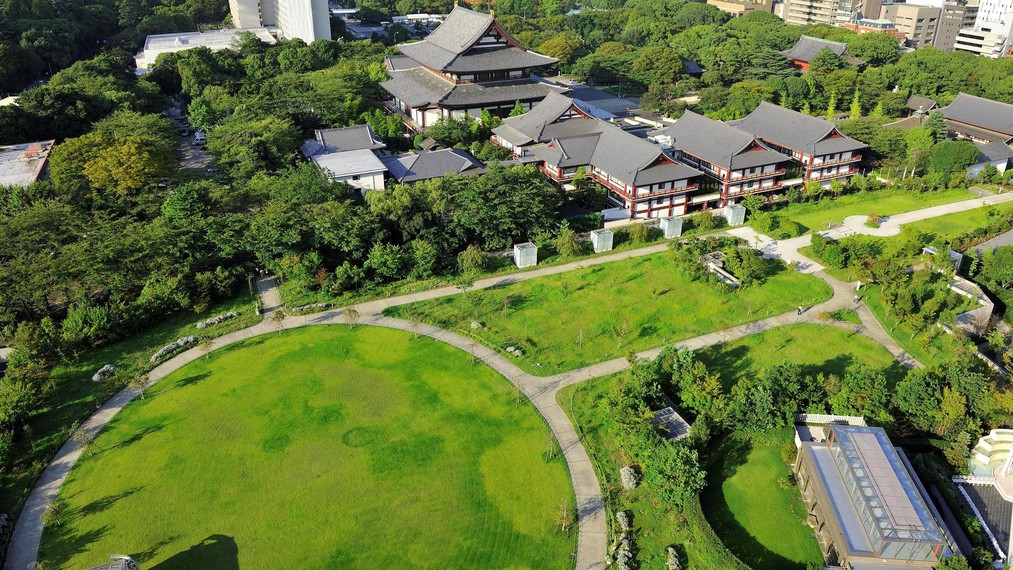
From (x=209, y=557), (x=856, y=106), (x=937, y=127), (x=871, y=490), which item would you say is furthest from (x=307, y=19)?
(x=871, y=490)

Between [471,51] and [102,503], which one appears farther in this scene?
[471,51]

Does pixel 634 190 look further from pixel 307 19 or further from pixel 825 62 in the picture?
pixel 307 19

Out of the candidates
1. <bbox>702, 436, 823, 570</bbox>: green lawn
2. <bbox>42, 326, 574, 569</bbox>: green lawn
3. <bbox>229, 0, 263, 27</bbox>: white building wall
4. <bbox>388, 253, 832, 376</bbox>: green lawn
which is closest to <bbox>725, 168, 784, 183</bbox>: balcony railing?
<bbox>388, 253, 832, 376</bbox>: green lawn

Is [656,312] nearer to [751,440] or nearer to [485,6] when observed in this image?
[751,440]

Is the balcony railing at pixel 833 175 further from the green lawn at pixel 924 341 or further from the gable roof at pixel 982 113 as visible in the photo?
the green lawn at pixel 924 341

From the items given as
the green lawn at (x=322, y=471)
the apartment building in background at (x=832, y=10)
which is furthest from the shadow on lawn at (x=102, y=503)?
the apartment building in background at (x=832, y=10)

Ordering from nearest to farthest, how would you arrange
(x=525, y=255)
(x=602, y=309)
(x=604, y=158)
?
(x=602, y=309) → (x=525, y=255) → (x=604, y=158)
